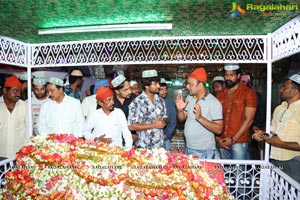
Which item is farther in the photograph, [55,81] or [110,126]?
[55,81]

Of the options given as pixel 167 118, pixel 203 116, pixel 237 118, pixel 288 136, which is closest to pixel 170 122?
pixel 167 118

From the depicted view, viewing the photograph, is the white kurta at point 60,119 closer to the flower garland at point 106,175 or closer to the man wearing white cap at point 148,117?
the man wearing white cap at point 148,117

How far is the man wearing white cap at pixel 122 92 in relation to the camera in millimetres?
4137

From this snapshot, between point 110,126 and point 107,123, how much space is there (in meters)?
0.07

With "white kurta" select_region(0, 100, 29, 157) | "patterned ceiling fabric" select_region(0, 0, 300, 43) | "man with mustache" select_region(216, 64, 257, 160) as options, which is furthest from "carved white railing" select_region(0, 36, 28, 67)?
"man with mustache" select_region(216, 64, 257, 160)

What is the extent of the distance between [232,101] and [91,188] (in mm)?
2760

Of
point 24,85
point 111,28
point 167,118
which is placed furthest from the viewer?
point 24,85

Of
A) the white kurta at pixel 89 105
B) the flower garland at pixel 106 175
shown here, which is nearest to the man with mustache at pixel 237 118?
the flower garland at pixel 106 175

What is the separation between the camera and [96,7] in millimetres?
2928

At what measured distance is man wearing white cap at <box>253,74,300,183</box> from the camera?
3072 mm

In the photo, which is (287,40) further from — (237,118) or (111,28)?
(111,28)

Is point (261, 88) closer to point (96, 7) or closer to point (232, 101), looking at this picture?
point (232, 101)

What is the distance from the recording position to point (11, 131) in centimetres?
408

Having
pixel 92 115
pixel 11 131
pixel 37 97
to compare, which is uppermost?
pixel 37 97
